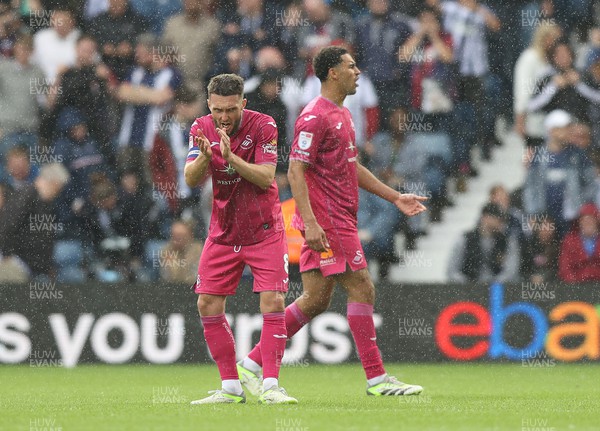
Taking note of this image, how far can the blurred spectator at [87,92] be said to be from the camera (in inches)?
568

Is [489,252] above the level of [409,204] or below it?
below

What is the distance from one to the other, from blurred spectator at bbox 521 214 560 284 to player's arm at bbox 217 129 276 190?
637 cm

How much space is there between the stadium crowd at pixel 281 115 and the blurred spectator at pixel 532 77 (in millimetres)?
18

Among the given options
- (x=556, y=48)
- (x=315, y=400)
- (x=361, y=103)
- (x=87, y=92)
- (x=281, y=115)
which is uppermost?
(x=556, y=48)

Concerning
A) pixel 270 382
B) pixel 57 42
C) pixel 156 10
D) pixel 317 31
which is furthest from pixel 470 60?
pixel 270 382

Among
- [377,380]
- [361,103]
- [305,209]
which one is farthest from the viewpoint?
[361,103]

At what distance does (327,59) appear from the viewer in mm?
8742

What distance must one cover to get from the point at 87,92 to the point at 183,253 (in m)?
2.27

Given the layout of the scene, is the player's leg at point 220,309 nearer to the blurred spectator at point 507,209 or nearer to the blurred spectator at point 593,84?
the blurred spectator at point 507,209

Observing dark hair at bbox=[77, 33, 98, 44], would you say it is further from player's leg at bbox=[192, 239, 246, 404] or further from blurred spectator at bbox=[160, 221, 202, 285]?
player's leg at bbox=[192, 239, 246, 404]

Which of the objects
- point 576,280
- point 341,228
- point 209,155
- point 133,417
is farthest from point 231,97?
point 576,280

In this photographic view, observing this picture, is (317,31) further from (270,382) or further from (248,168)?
(270,382)

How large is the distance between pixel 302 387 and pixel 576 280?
455 cm

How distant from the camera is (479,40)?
15.4 m
